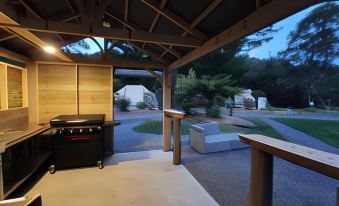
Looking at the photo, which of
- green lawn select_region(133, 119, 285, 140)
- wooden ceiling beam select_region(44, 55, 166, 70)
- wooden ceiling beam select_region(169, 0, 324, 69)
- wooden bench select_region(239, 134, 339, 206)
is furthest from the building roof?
green lawn select_region(133, 119, 285, 140)

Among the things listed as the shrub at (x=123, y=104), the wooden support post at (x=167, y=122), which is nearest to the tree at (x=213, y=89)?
the wooden support post at (x=167, y=122)

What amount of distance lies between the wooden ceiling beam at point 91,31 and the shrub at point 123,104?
10.2 meters

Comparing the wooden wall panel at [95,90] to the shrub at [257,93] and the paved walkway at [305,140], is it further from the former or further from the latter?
the shrub at [257,93]

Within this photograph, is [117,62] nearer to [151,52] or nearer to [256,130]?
[151,52]

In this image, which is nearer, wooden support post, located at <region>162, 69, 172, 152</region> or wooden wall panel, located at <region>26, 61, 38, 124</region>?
wooden wall panel, located at <region>26, 61, 38, 124</region>

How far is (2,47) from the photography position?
3.12 m

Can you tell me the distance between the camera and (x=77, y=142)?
3.65 m

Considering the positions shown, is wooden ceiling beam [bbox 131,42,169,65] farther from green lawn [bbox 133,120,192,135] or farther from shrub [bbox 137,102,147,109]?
shrub [bbox 137,102,147,109]

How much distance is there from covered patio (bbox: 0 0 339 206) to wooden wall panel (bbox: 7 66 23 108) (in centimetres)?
2

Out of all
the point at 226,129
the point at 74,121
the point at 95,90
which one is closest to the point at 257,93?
the point at 226,129

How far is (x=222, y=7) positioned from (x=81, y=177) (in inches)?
138

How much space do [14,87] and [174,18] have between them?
10.9 feet

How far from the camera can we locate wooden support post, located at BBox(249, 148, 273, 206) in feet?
4.87

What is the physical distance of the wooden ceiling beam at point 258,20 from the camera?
1.46 meters
